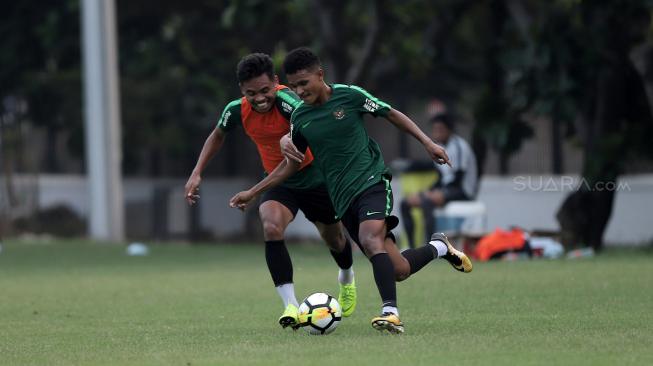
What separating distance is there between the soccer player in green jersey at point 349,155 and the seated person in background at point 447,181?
8873 millimetres

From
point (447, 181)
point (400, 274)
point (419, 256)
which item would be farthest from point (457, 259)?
point (447, 181)

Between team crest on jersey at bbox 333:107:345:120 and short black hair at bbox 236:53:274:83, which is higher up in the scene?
short black hair at bbox 236:53:274:83

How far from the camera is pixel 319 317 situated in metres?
9.33

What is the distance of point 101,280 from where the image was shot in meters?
16.1

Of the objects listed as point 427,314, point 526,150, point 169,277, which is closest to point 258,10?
point 526,150

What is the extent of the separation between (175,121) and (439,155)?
820 inches

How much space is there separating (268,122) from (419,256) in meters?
1.44

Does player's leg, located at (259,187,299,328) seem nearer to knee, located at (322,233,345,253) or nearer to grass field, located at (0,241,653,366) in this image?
grass field, located at (0,241,653,366)

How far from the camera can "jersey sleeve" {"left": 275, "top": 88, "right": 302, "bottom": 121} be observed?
32.8ft

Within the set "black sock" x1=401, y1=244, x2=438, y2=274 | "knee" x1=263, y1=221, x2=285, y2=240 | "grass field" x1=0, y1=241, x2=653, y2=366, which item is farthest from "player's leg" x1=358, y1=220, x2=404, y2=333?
"knee" x1=263, y1=221, x2=285, y2=240

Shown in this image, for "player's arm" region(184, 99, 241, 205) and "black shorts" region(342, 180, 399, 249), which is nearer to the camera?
"black shorts" region(342, 180, 399, 249)

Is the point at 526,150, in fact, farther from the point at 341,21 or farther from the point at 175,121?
the point at 175,121

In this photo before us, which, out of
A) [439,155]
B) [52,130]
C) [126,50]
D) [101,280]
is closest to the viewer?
[439,155]

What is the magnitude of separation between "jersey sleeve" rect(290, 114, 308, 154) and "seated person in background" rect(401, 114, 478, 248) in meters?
8.96
